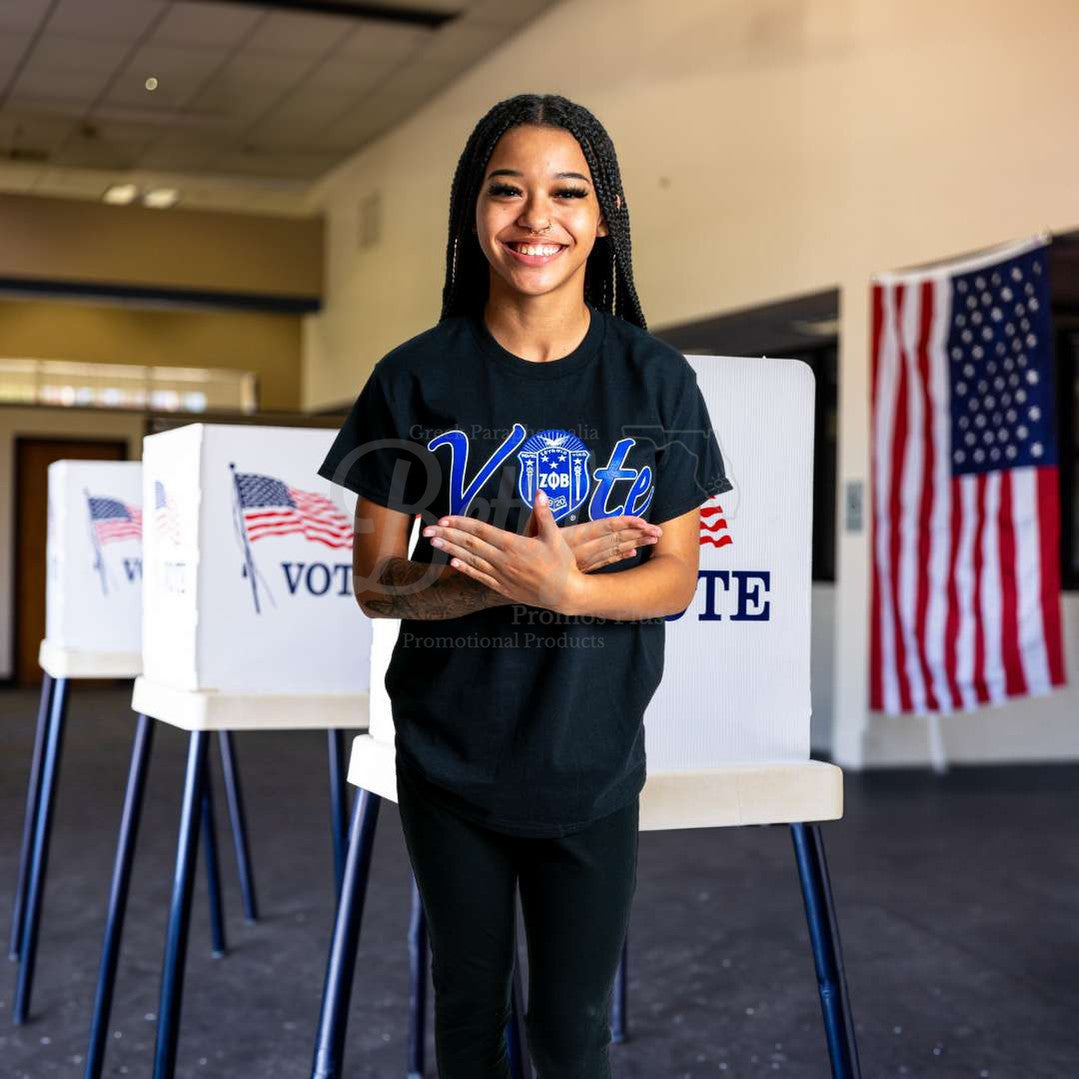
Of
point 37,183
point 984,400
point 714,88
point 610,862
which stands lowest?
point 610,862

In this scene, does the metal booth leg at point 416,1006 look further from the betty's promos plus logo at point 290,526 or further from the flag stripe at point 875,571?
the flag stripe at point 875,571

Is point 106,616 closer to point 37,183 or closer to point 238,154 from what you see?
→ point 238,154

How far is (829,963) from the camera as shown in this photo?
150 cm

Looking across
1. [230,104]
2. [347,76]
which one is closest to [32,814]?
[347,76]

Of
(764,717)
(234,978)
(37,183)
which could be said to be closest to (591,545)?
(764,717)

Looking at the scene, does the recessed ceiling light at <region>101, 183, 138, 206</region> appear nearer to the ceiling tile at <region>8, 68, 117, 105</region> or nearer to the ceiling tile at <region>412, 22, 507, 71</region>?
the ceiling tile at <region>8, 68, 117, 105</region>

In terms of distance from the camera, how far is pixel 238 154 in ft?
34.4

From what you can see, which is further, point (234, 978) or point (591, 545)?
point (234, 978)

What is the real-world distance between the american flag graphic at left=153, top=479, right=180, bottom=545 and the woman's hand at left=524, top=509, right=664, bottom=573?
109 cm

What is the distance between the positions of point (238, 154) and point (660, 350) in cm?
993

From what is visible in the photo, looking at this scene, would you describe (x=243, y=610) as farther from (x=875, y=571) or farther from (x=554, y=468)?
(x=875, y=571)

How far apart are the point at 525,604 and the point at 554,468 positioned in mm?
127

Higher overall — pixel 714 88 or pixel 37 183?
pixel 37 183

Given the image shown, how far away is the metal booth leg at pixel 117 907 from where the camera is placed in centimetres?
211
